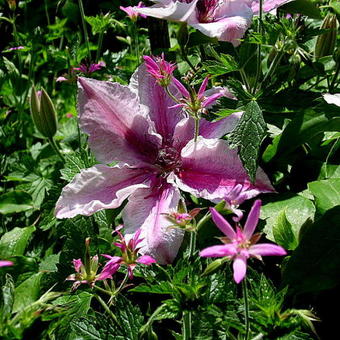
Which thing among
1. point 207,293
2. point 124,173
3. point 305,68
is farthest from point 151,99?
point 207,293

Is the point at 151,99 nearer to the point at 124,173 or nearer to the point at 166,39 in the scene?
the point at 124,173

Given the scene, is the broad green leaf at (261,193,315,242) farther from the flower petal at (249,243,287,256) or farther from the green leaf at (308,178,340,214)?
the flower petal at (249,243,287,256)

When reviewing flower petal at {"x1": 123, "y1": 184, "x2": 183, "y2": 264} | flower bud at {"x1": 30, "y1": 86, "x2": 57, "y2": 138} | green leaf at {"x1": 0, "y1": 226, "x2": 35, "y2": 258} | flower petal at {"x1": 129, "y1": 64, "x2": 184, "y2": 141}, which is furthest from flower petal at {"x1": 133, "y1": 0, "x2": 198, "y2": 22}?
green leaf at {"x1": 0, "y1": 226, "x2": 35, "y2": 258}

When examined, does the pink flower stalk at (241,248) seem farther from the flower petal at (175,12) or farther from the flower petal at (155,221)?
the flower petal at (175,12)

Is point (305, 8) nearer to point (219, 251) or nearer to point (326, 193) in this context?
point (326, 193)

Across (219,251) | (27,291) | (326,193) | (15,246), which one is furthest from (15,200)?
(219,251)

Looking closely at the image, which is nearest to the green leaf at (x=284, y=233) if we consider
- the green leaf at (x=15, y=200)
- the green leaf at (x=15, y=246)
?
the green leaf at (x=15, y=246)
